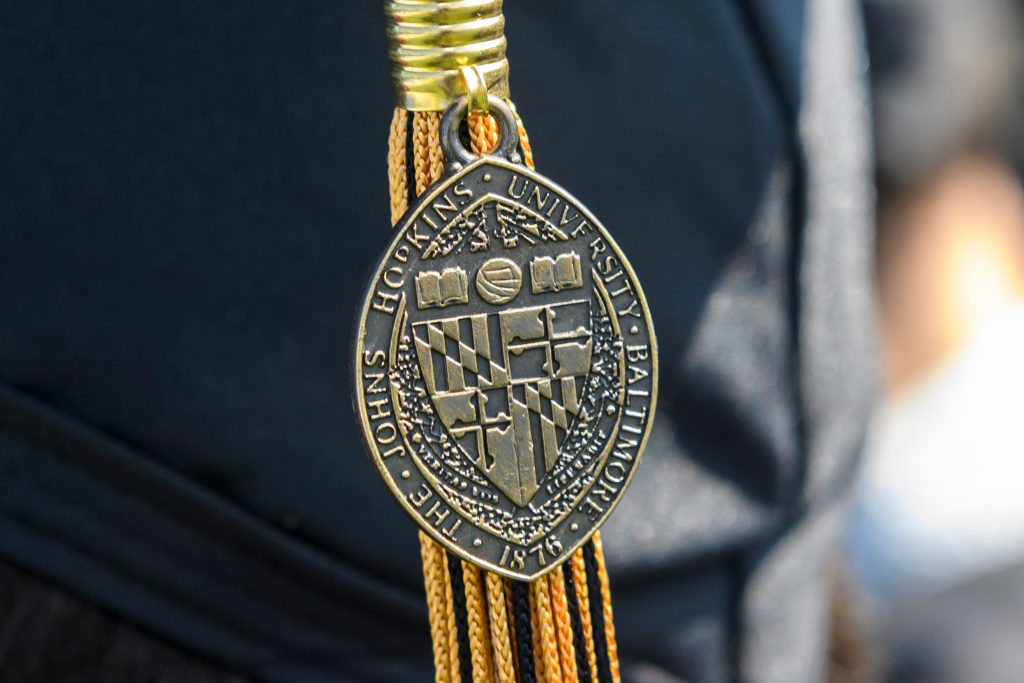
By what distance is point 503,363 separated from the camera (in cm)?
49

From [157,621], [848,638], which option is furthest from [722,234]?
[848,638]

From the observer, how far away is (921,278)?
57.6 inches

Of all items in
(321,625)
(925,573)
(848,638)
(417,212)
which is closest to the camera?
(417,212)

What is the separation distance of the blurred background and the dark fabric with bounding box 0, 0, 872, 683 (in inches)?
25.3

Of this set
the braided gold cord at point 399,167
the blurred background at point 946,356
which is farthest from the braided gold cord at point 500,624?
the blurred background at point 946,356

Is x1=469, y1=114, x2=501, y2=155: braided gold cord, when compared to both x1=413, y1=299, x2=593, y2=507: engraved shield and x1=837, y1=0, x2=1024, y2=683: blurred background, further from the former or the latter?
x1=837, y1=0, x2=1024, y2=683: blurred background

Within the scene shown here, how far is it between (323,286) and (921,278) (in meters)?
1.09

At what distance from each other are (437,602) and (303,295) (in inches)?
6.1

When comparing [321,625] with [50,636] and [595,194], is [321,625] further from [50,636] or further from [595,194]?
[595,194]

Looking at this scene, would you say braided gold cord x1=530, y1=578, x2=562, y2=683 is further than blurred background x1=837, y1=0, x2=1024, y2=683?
No

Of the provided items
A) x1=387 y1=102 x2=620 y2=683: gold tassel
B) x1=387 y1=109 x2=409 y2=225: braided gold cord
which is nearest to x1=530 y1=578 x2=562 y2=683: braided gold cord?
x1=387 y1=102 x2=620 y2=683: gold tassel

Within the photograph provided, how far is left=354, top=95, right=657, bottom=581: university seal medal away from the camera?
47 cm

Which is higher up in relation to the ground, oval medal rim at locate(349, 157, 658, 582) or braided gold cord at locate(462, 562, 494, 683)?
oval medal rim at locate(349, 157, 658, 582)

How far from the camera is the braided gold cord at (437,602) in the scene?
51 cm
